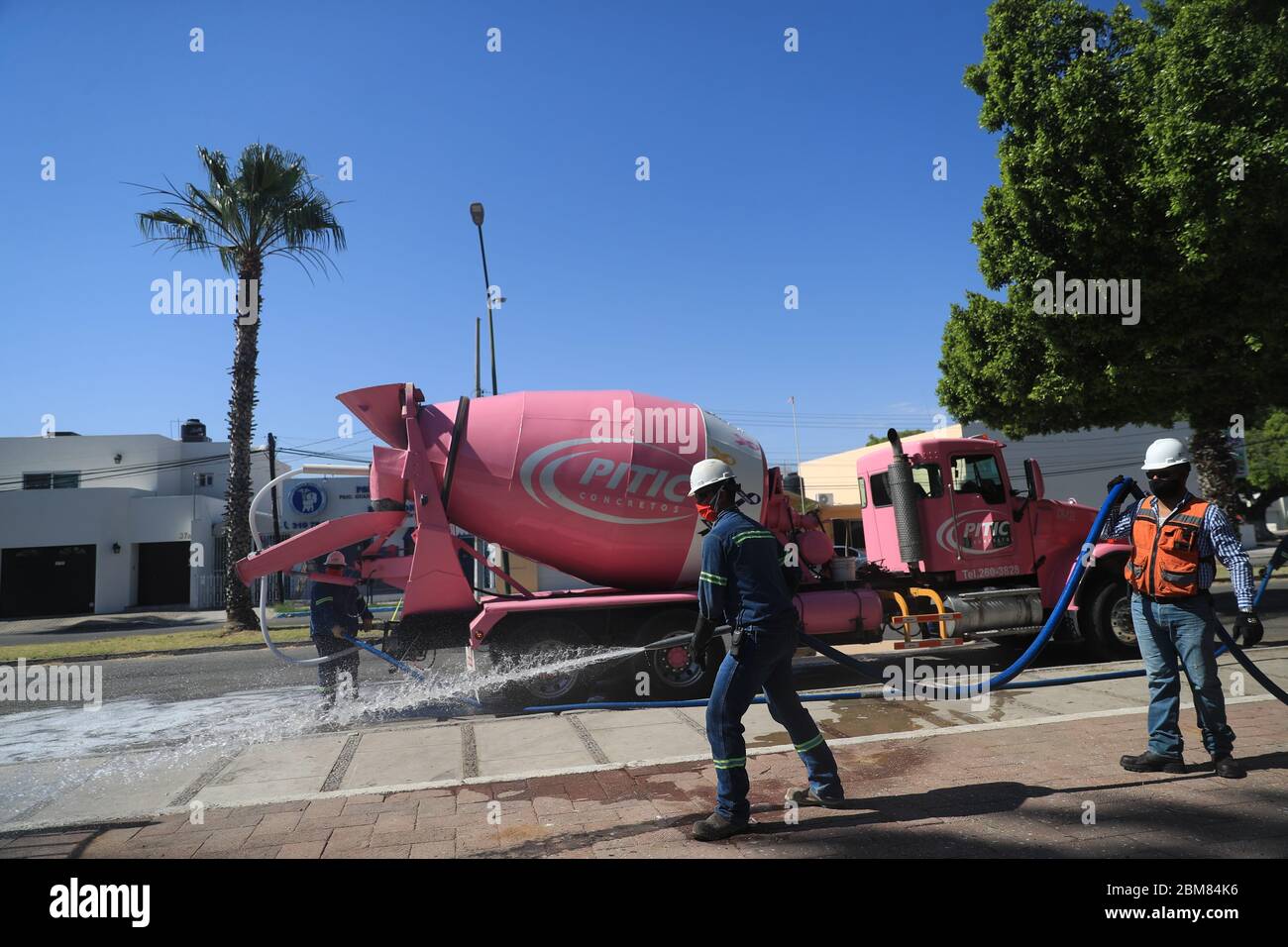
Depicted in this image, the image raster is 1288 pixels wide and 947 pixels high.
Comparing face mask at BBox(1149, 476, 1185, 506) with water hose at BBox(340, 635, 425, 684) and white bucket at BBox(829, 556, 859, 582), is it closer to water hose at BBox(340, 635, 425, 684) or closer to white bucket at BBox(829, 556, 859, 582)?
white bucket at BBox(829, 556, 859, 582)

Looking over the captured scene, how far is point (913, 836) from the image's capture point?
400 centimetres

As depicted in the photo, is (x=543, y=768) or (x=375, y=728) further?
(x=375, y=728)

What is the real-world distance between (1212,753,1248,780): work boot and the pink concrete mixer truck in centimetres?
409

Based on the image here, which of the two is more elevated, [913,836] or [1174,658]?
[1174,658]

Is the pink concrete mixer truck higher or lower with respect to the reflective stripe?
higher

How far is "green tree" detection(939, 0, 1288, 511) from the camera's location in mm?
11805

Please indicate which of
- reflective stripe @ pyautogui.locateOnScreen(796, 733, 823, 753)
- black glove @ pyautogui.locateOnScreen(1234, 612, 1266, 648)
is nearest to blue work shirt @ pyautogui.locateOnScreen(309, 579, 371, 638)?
reflective stripe @ pyautogui.locateOnScreen(796, 733, 823, 753)

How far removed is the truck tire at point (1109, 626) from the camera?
30.2 feet

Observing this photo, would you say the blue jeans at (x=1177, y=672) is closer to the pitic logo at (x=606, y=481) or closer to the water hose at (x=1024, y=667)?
the water hose at (x=1024, y=667)

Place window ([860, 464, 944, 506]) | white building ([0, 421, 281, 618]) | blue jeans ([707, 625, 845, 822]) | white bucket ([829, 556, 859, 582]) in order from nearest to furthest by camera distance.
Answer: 1. blue jeans ([707, 625, 845, 822])
2. white bucket ([829, 556, 859, 582])
3. window ([860, 464, 944, 506])
4. white building ([0, 421, 281, 618])

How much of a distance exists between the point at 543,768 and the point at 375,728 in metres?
2.32

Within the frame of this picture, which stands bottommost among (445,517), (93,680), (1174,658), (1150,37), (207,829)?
(93,680)

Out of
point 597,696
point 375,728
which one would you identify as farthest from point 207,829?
point 597,696
